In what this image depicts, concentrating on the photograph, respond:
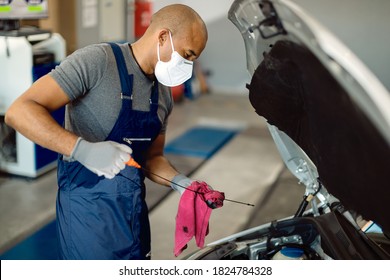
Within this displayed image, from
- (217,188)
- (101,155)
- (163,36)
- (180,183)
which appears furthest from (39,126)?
(217,188)

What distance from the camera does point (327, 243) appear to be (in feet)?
4.49

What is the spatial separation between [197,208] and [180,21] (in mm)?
586

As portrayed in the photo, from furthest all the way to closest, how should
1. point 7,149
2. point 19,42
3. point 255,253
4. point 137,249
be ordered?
point 7,149, point 19,42, point 137,249, point 255,253

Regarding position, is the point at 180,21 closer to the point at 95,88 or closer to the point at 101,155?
the point at 95,88

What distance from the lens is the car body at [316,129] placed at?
94cm

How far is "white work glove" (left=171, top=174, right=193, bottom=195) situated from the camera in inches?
63.7

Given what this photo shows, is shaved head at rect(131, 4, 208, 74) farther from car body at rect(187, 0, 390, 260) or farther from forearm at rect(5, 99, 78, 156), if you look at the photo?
forearm at rect(5, 99, 78, 156)

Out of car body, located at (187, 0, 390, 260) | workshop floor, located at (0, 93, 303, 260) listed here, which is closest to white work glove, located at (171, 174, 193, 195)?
car body, located at (187, 0, 390, 260)

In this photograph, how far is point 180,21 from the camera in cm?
141

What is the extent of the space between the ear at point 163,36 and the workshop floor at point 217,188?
846 mm

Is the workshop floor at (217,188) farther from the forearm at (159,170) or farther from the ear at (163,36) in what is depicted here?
the ear at (163,36)
